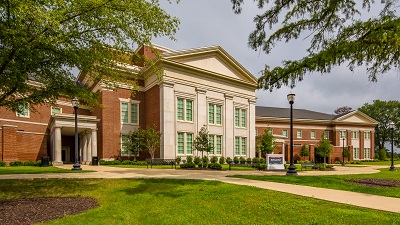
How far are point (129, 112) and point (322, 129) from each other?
46.7 m

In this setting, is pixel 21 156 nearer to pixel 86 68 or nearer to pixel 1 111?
pixel 1 111

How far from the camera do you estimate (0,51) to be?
867 cm

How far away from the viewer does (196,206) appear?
7926 millimetres

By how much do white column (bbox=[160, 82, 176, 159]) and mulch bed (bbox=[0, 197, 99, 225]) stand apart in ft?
73.0

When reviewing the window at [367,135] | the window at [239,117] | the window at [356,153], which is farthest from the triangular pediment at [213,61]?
the window at [367,135]

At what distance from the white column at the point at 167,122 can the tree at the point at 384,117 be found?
73917 mm

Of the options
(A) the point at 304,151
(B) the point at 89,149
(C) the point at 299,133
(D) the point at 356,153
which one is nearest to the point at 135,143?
(B) the point at 89,149

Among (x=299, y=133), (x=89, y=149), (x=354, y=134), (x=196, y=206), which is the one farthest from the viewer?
(x=354, y=134)

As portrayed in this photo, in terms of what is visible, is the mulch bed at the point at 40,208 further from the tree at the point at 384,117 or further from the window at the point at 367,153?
the tree at the point at 384,117

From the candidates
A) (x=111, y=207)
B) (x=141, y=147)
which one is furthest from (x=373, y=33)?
(x=141, y=147)

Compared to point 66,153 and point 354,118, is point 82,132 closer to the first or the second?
point 66,153

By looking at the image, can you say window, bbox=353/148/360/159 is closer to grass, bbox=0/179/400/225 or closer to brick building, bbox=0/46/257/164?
brick building, bbox=0/46/257/164

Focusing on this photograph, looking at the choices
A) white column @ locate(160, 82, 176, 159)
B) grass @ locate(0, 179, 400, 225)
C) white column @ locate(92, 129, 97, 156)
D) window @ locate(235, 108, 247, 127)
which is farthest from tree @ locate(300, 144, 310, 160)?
grass @ locate(0, 179, 400, 225)

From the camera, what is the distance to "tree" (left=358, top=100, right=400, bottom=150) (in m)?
78.9
